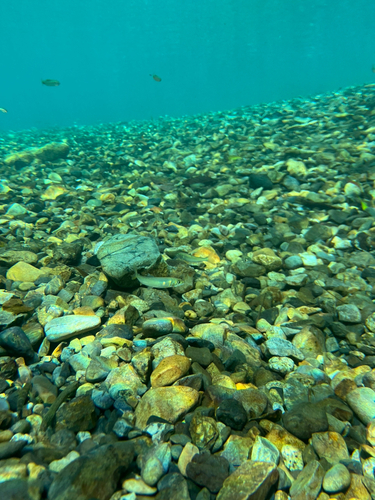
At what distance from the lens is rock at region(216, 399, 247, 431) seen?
68.5 inches

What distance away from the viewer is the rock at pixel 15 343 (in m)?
2.22

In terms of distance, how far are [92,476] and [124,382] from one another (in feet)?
2.18

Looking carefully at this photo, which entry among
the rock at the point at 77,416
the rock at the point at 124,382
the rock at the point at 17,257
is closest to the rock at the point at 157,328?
the rock at the point at 124,382

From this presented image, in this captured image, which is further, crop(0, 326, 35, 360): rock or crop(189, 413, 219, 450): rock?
crop(0, 326, 35, 360): rock

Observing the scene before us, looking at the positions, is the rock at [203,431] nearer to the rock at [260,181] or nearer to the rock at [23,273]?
the rock at [23,273]

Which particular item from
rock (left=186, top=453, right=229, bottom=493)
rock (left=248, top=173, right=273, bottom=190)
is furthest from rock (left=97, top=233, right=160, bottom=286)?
rock (left=248, top=173, right=273, bottom=190)

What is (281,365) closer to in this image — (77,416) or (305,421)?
(305,421)

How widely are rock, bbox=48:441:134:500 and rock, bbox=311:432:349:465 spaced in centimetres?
105

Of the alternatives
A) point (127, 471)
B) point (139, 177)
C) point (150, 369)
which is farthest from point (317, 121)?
point (127, 471)

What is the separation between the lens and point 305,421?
1.76 meters

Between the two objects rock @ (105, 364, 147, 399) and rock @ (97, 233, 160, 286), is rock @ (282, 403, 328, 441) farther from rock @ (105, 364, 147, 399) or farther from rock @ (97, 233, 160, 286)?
rock @ (97, 233, 160, 286)

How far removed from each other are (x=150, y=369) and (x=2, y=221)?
4447mm

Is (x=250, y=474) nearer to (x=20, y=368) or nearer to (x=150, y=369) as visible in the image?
(x=150, y=369)

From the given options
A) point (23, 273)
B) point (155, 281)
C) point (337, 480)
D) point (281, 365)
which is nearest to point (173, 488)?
point (337, 480)
